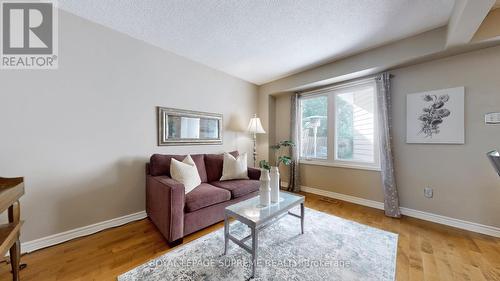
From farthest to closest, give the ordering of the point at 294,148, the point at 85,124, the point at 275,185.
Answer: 1. the point at 294,148
2. the point at 85,124
3. the point at 275,185

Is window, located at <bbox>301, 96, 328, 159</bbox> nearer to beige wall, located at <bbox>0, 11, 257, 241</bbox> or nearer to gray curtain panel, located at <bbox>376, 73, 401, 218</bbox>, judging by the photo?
gray curtain panel, located at <bbox>376, 73, 401, 218</bbox>

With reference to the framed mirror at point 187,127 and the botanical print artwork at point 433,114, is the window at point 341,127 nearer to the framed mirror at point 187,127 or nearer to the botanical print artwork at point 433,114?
the botanical print artwork at point 433,114

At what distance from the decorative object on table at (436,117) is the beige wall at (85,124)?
340cm

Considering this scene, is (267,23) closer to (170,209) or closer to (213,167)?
(213,167)

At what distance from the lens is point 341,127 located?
3188 mm

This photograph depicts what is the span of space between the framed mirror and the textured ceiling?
0.95m

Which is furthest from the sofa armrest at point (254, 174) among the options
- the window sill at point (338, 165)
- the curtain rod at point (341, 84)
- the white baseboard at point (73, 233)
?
the curtain rod at point (341, 84)

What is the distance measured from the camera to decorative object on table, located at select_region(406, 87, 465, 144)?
2.14 m

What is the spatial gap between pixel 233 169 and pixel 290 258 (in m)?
1.47

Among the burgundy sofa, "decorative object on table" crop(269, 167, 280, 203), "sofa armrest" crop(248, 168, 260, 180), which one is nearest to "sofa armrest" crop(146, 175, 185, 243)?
the burgundy sofa

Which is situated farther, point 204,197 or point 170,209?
point 204,197

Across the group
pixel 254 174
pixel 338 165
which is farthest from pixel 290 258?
pixel 338 165

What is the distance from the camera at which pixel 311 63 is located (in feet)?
9.85

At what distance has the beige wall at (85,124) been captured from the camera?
1.68 metres
